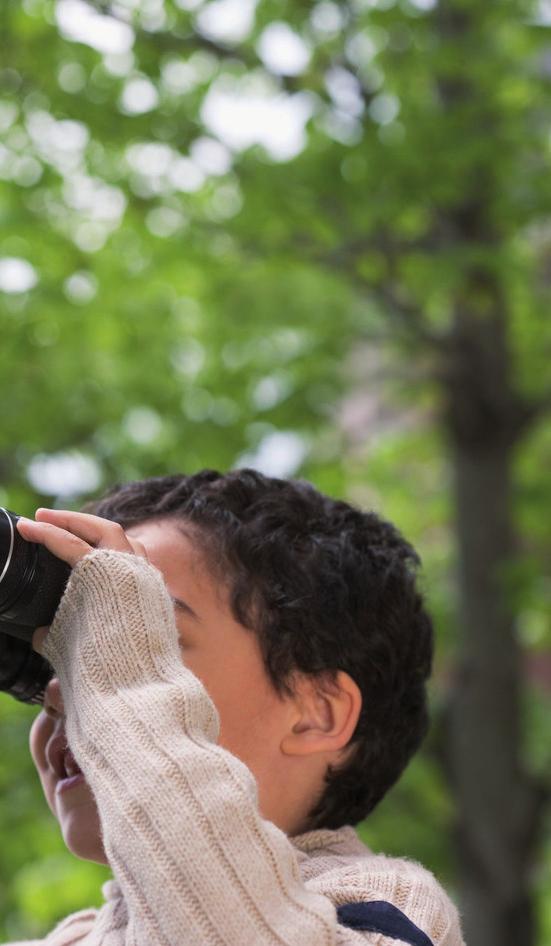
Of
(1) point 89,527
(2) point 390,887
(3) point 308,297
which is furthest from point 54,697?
(3) point 308,297

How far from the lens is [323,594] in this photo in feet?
4.77

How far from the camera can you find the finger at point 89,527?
3.84 ft

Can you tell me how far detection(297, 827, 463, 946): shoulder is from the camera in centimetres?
123

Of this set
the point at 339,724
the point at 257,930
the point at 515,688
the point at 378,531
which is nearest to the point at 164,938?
the point at 257,930

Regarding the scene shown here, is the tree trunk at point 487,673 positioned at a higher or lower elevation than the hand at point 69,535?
higher

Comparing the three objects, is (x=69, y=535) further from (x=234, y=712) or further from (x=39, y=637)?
(x=234, y=712)

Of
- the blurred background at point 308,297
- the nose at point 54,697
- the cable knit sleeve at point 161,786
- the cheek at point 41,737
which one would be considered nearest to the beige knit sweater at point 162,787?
the cable knit sleeve at point 161,786

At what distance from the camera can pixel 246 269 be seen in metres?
4.62

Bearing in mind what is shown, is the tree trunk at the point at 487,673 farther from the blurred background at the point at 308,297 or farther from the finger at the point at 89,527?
the finger at the point at 89,527

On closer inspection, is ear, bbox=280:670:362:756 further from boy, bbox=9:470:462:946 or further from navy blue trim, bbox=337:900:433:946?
navy blue trim, bbox=337:900:433:946

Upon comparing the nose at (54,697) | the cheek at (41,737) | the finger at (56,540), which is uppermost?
the finger at (56,540)

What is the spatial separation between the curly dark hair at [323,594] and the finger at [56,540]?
0.30m

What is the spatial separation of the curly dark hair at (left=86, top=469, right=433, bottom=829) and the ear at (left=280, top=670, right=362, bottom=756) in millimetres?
15

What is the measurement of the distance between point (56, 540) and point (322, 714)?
0.45 meters
